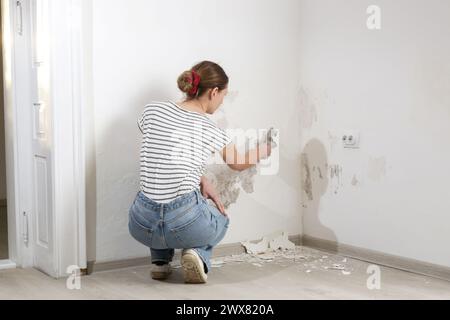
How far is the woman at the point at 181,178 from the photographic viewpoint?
2609 millimetres

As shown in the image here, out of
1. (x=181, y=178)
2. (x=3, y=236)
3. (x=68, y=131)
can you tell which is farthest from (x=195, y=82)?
(x=3, y=236)

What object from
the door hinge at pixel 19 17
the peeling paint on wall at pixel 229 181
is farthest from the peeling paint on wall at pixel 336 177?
the door hinge at pixel 19 17

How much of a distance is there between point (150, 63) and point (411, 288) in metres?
1.51

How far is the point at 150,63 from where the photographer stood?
9.81ft

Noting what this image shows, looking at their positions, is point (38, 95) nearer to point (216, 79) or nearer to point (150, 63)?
point (150, 63)

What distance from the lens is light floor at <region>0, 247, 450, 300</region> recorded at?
2512mm

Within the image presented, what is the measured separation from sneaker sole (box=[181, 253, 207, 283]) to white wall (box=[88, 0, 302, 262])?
1.42 ft

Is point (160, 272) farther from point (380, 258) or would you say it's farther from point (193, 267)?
point (380, 258)

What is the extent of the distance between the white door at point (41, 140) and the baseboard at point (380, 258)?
1384 mm

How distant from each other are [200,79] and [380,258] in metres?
1.21

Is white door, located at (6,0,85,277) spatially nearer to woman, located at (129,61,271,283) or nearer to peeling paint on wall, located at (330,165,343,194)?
woman, located at (129,61,271,283)

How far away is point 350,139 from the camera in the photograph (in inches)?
126

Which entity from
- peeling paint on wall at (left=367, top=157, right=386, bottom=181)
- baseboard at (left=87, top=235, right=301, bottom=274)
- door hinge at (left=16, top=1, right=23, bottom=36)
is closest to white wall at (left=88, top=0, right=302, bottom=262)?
baseboard at (left=87, top=235, right=301, bottom=274)
